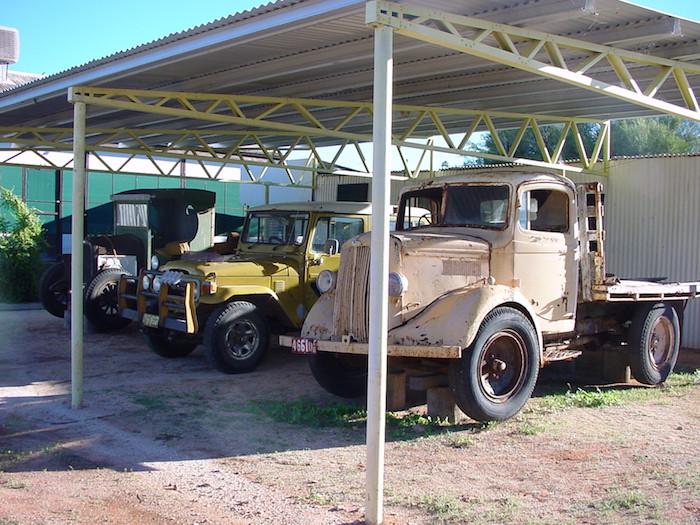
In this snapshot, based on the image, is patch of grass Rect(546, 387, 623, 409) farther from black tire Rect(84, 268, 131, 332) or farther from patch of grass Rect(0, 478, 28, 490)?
black tire Rect(84, 268, 131, 332)

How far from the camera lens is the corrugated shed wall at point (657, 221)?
1164 cm

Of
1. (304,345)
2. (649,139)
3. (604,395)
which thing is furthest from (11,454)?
(649,139)

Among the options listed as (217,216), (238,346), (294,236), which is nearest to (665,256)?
(294,236)

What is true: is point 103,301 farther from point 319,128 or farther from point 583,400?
point 583,400

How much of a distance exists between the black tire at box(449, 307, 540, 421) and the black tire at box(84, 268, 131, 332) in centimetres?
715

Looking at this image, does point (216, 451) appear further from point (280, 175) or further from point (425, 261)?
point (280, 175)

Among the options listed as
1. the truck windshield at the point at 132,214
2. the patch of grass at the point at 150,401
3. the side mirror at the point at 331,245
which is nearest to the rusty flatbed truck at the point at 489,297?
the side mirror at the point at 331,245

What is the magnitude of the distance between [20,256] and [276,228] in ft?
30.9

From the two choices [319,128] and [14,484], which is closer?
[14,484]

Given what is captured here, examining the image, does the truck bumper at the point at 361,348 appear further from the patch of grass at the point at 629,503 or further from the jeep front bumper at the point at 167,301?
the jeep front bumper at the point at 167,301

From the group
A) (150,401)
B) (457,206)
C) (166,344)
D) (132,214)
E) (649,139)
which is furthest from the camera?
(649,139)

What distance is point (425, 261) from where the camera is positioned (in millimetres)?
6891

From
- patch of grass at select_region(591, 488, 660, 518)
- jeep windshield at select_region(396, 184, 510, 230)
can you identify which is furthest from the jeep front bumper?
patch of grass at select_region(591, 488, 660, 518)

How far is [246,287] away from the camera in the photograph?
9250 mm
